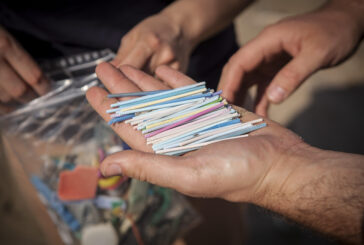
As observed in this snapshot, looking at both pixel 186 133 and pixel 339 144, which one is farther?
pixel 339 144

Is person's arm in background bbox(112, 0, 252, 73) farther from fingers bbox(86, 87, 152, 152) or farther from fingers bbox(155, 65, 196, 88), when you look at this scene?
fingers bbox(86, 87, 152, 152)

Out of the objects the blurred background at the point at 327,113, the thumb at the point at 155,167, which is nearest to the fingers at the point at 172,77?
the thumb at the point at 155,167

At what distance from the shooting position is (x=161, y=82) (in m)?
1.28

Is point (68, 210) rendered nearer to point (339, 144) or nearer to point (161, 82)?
point (161, 82)

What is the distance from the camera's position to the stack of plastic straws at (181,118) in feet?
3.35

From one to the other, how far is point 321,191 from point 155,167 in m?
0.55

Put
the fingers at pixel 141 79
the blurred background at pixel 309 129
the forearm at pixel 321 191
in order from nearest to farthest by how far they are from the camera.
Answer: the forearm at pixel 321 191 → the fingers at pixel 141 79 → the blurred background at pixel 309 129

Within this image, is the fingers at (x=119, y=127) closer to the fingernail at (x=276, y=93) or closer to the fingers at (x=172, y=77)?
the fingers at (x=172, y=77)

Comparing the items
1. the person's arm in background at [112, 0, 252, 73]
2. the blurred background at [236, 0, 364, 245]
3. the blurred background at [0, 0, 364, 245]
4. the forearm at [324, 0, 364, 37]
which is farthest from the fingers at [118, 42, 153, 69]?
the blurred background at [236, 0, 364, 245]

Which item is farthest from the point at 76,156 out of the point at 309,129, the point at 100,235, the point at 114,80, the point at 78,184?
the point at 309,129

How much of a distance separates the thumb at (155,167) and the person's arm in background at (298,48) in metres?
0.60

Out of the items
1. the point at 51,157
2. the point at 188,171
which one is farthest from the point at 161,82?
the point at 51,157

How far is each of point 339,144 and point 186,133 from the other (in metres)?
2.22

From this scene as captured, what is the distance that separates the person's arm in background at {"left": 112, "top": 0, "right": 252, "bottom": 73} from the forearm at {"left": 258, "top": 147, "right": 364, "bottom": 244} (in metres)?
0.83
